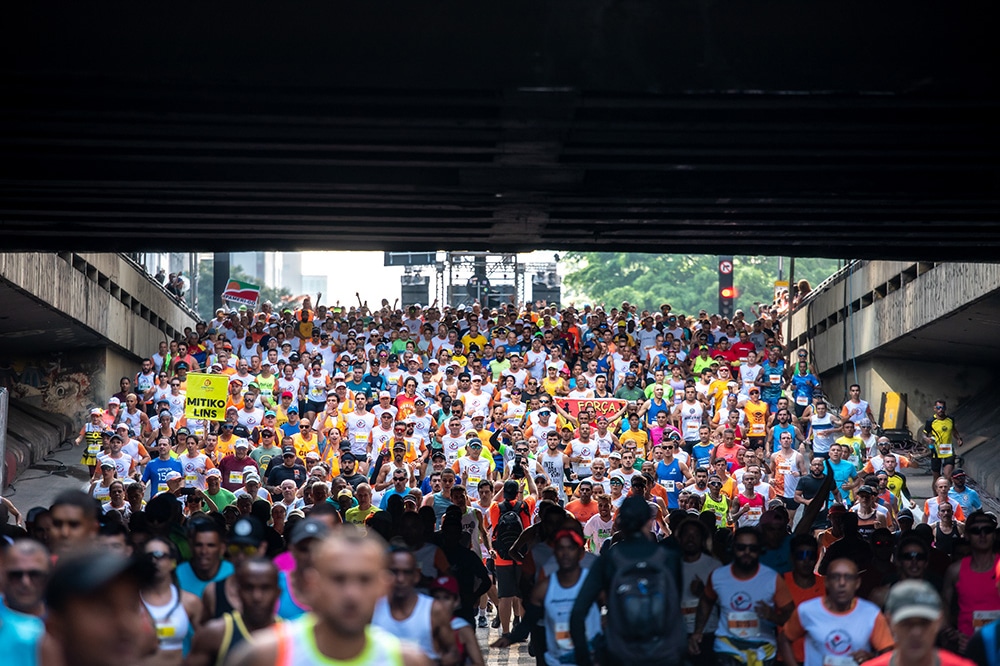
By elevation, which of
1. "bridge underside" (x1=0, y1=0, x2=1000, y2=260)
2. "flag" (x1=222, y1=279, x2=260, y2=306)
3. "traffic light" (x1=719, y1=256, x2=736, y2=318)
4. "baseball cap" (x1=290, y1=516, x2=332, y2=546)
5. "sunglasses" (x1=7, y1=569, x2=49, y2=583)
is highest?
"traffic light" (x1=719, y1=256, x2=736, y2=318)

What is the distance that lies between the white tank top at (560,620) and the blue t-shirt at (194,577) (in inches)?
88.5

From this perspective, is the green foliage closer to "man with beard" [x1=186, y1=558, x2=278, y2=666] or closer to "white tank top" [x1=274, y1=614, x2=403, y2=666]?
"man with beard" [x1=186, y1=558, x2=278, y2=666]

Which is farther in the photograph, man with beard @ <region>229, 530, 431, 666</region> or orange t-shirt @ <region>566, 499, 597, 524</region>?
orange t-shirt @ <region>566, 499, 597, 524</region>

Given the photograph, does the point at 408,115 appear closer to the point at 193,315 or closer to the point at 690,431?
the point at 690,431

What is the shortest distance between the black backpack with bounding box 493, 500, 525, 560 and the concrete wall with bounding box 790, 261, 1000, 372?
9018mm

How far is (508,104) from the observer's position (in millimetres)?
10023

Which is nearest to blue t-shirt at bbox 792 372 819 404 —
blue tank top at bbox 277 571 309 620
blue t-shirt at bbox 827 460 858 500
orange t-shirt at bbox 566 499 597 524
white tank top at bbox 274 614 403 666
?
blue t-shirt at bbox 827 460 858 500

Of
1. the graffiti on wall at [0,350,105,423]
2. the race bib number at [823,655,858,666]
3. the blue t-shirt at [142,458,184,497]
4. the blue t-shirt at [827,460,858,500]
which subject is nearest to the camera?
the race bib number at [823,655,858,666]

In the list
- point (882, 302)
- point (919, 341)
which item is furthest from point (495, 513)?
point (882, 302)

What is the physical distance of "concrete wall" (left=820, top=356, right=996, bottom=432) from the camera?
3012cm

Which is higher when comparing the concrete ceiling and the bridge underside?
the bridge underside

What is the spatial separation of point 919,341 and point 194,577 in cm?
2116

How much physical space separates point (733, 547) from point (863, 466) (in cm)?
1058

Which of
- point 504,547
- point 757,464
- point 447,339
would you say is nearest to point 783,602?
point 504,547
